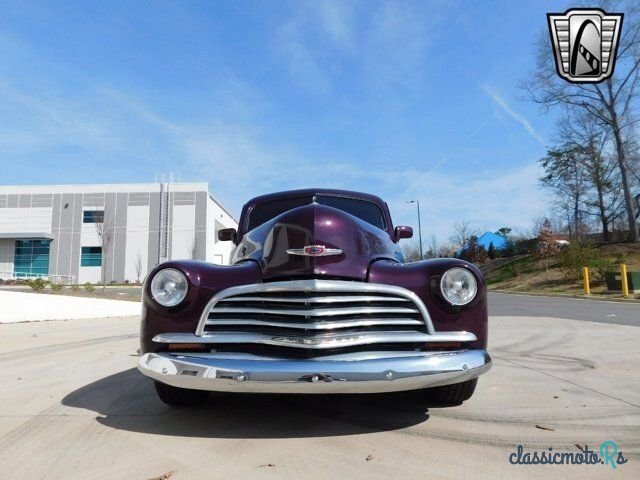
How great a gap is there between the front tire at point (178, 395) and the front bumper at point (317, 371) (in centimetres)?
49

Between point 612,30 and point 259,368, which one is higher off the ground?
point 612,30

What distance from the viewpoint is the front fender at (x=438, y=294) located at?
2582mm

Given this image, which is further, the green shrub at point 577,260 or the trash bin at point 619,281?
the green shrub at point 577,260

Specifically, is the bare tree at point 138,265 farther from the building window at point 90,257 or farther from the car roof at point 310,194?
the car roof at point 310,194

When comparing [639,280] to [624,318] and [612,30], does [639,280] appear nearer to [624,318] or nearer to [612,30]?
[624,318]

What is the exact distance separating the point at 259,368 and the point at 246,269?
0.70m

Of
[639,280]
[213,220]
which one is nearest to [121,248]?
[213,220]

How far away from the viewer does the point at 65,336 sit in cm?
744

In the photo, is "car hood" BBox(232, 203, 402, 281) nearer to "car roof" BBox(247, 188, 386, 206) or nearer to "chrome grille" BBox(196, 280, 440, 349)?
"chrome grille" BBox(196, 280, 440, 349)

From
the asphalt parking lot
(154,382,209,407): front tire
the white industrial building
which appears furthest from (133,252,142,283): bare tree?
(154,382,209,407): front tire

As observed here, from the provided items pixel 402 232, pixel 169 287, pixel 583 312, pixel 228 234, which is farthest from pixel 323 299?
pixel 583 312

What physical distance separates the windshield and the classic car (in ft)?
4.85

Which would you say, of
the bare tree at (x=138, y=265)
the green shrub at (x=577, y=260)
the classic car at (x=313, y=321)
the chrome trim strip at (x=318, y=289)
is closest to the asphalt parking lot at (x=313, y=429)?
the classic car at (x=313, y=321)

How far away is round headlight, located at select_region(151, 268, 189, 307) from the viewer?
8.57 ft
